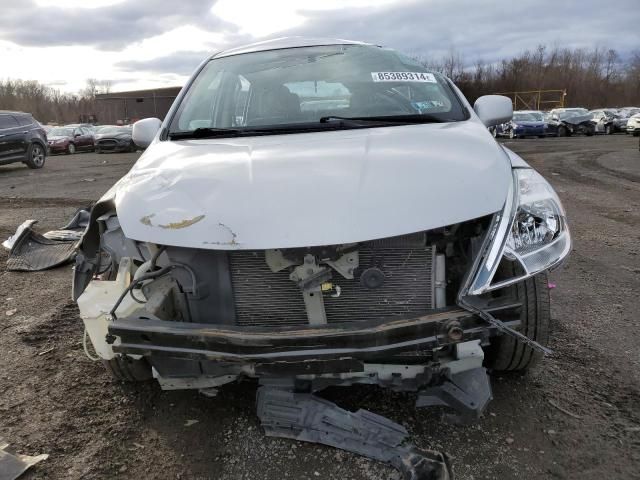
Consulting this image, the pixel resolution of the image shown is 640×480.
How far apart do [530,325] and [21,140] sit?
50.1 ft

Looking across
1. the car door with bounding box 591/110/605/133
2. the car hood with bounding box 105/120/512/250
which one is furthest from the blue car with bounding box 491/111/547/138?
the car hood with bounding box 105/120/512/250

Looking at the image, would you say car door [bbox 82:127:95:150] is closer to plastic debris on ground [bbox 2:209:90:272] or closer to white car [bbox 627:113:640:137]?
plastic debris on ground [bbox 2:209:90:272]

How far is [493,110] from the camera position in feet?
10.7

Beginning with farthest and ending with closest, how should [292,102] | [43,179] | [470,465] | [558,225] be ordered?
1. [43,179]
2. [292,102]
3. [558,225]
4. [470,465]

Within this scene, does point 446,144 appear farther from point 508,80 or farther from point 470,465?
point 508,80

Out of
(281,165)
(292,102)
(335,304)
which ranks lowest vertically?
(335,304)

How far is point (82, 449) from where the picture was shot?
2.20 meters

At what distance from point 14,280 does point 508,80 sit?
181ft

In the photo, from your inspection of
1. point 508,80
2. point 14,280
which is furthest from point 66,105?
point 14,280

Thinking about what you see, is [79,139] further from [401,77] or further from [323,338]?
[323,338]

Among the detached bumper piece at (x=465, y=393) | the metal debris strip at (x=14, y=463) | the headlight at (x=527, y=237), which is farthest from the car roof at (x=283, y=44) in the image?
the metal debris strip at (x=14, y=463)

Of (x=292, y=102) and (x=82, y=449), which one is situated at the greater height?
(x=292, y=102)

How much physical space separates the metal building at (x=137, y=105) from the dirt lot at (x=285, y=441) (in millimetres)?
37630

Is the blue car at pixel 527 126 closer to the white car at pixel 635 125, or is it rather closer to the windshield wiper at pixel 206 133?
the white car at pixel 635 125
